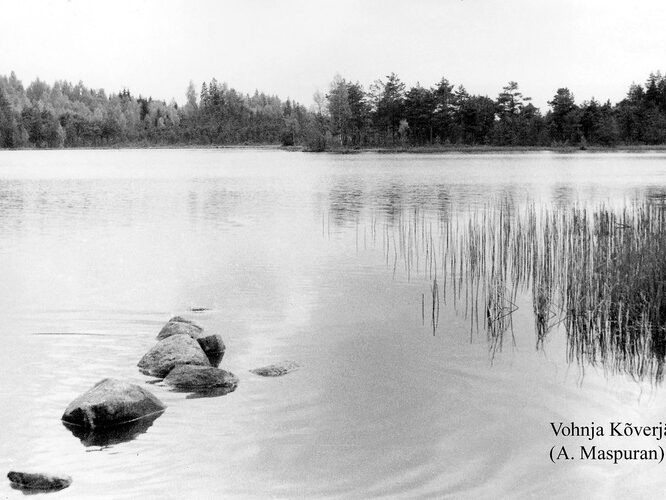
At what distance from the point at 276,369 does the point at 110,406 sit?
2.42 meters

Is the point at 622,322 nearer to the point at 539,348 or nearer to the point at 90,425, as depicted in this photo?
the point at 539,348

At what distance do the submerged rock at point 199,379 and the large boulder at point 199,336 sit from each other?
94 cm

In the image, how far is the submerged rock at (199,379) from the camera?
354 inches

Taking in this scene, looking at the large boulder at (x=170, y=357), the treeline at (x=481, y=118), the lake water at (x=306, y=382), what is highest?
the treeline at (x=481, y=118)

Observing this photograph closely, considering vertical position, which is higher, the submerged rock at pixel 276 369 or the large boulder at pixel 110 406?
the large boulder at pixel 110 406

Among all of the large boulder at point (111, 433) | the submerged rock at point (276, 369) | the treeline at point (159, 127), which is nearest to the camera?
the large boulder at point (111, 433)

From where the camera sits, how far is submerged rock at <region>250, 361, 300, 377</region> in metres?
9.60

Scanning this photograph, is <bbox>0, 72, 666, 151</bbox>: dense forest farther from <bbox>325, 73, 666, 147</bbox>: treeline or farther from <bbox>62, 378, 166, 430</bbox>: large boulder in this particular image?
<bbox>62, 378, 166, 430</bbox>: large boulder

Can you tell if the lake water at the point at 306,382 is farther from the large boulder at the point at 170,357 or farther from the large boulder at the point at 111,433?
the large boulder at the point at 170,357

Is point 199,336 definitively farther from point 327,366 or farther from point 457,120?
point 457,120

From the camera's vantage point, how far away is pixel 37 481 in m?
6.47

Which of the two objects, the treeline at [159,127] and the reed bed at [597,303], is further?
the treeline at [159,127]

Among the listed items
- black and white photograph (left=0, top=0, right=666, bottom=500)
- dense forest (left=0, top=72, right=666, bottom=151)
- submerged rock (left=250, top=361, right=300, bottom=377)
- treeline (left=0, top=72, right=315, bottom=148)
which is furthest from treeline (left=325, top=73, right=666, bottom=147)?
submerged rock (left=250, top=361, right=300, bottom=377)

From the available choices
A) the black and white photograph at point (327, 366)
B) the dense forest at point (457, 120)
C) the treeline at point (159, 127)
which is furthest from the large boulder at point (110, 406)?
the treeline at point (159, 127)
